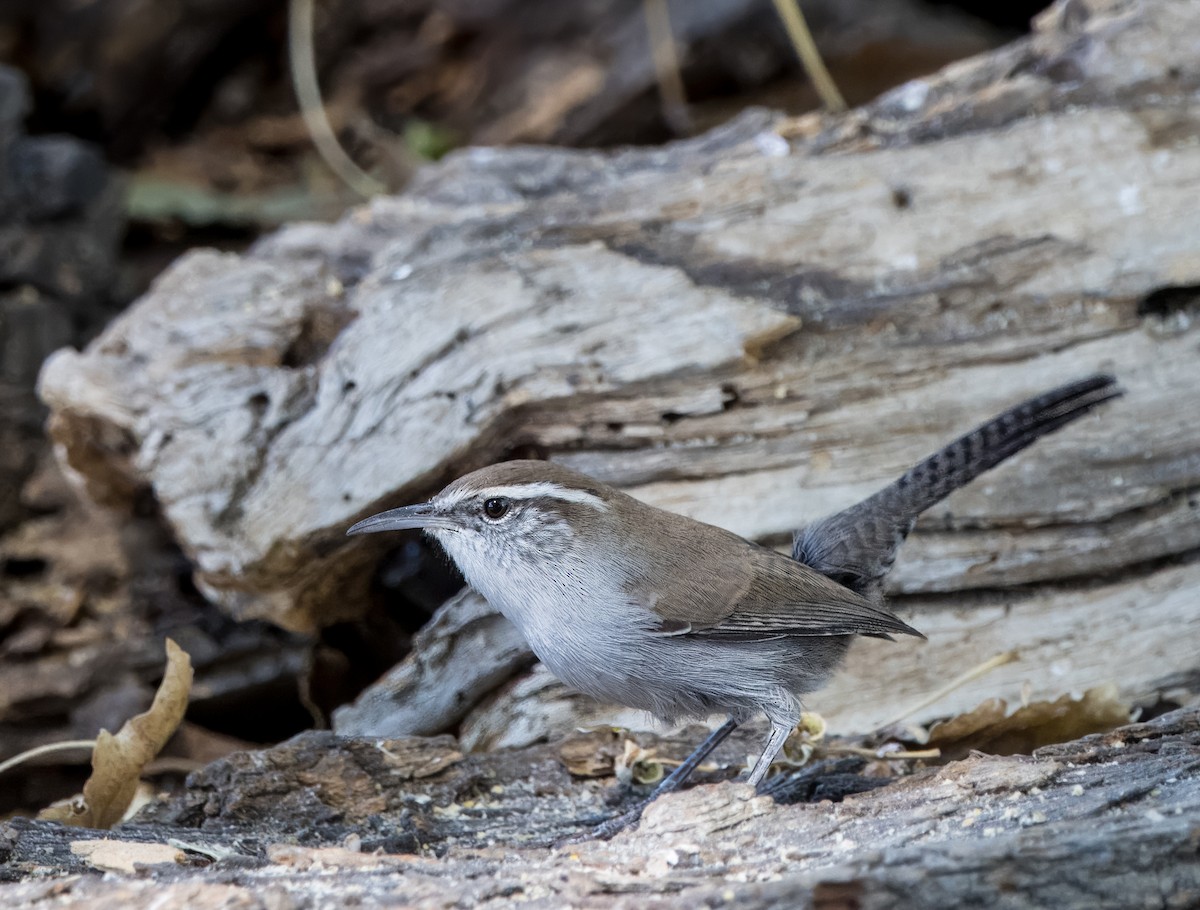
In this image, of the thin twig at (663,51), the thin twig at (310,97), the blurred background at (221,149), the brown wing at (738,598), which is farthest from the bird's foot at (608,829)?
the thin twig at (663,51)

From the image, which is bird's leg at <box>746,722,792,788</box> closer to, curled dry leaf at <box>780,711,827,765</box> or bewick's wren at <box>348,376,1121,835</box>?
bewick's wren at <box>348,376,1121,835</box>

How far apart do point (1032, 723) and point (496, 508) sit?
2021mm

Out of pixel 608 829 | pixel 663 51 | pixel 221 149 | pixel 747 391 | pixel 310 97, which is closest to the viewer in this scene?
pixel 608 829

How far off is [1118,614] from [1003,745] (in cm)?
76

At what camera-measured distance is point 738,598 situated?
372 centimetres

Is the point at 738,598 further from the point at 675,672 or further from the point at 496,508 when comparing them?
the point at 496,508

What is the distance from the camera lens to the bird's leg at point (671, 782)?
3.57 meters

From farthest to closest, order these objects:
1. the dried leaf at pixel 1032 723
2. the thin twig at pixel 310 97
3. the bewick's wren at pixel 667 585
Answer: the thin twig at pixel 310 97 → the dried leaf at pixel 1032 723 → the bewick's wren at pixel 667 585

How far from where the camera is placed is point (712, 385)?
4.70m

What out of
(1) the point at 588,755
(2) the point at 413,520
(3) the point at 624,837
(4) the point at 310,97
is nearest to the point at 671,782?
(1) the point at 588,755

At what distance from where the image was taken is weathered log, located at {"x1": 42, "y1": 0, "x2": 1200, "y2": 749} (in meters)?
4.57

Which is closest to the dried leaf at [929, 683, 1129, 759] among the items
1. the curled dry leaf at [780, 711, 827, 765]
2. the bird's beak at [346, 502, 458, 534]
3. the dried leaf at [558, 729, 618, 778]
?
the curled dry leaf at [780, 711, 827, 765]

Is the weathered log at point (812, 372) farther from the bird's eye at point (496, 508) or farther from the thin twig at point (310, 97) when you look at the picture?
the thin twig at point (310, 97)

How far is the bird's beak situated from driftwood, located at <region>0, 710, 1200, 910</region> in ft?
2.46
